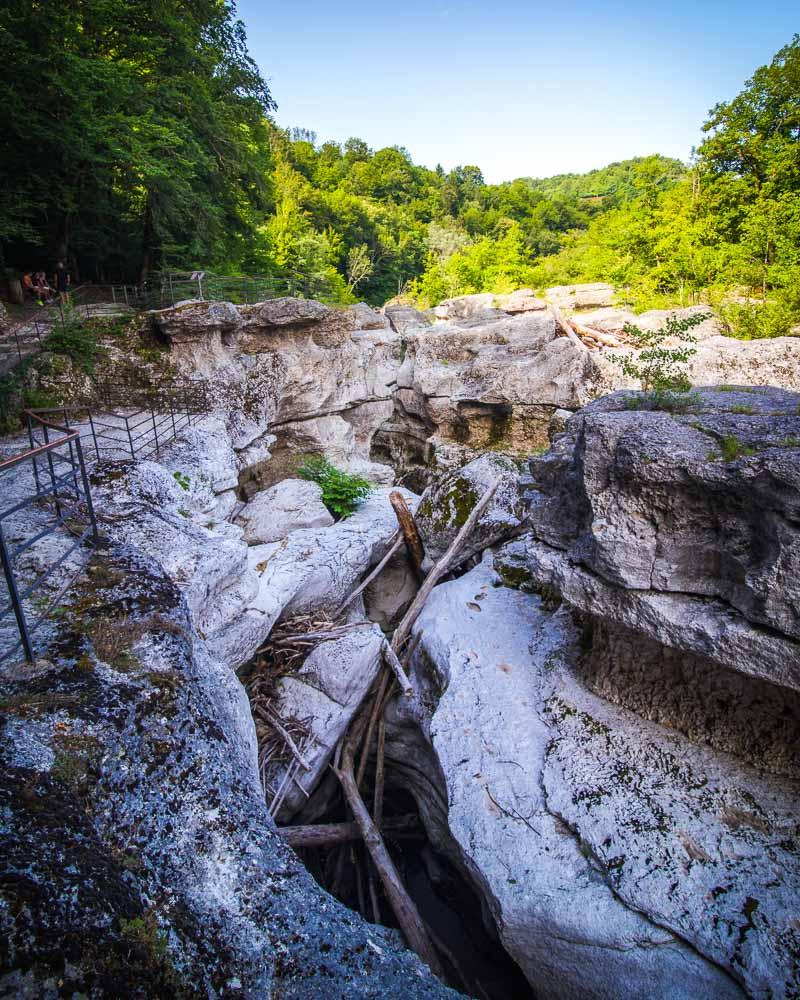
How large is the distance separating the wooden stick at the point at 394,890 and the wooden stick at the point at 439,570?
2.46 metres

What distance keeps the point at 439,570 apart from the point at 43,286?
47.2 ft

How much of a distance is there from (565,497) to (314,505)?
650 cm

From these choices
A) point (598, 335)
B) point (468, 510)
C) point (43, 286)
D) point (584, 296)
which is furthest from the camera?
point (584, 296)

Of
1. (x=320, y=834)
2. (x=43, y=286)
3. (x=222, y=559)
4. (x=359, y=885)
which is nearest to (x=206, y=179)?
(x=43, y=286)

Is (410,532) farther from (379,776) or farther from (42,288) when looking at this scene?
(42,288)

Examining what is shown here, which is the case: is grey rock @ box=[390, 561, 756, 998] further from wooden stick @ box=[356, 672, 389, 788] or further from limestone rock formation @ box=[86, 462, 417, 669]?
limestone rock formation @ box=[86, 462, 417, 669]

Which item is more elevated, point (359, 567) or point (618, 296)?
point (618, 296)

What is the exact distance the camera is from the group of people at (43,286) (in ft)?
46.0

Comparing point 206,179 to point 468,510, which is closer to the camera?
point 468,510

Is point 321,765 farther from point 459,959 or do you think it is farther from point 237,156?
point 237,156

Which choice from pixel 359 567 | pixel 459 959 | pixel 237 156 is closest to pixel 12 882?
pixel 459 959

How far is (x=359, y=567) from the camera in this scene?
30.0 ft

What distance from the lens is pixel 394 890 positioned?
5430 mm

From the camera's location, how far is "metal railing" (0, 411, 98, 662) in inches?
131
